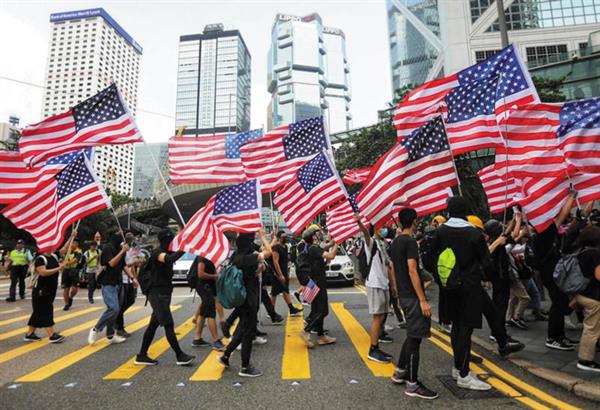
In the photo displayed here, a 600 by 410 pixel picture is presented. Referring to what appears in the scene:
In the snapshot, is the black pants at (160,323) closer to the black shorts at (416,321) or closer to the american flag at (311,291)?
the american flag at (311,291)

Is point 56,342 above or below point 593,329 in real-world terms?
below

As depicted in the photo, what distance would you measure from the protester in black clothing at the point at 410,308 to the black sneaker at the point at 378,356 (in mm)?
760

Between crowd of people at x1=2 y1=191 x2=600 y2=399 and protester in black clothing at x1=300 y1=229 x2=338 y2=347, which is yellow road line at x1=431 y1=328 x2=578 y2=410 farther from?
protester in black clothing at x1=300 y1=229 x2=338 y2=347

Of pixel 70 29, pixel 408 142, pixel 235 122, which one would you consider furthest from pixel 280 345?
pixel 235 122

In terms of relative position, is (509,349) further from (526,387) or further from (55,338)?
(55,338)

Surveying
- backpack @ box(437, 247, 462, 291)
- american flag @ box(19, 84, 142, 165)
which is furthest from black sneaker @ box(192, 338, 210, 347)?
backpack @ box(437, 247, 462, 291)

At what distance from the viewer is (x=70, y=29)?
3760 inches

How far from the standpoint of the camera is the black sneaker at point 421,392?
378 centimetres

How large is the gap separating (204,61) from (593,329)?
200672 millimetres

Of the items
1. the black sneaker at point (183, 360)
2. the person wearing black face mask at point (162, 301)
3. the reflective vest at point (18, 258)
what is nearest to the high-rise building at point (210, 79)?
the reflective vest at point (18, 258)

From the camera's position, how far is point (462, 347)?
4.02 meters

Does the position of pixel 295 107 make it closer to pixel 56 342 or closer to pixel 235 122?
pixel 235 122

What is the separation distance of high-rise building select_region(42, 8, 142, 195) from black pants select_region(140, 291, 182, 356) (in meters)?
33.5

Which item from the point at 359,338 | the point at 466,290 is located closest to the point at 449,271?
the point at 466,290
